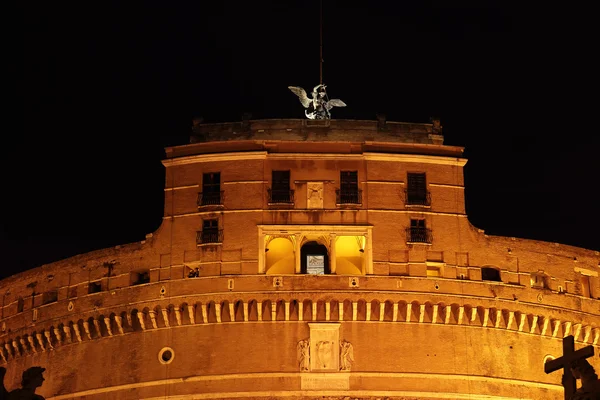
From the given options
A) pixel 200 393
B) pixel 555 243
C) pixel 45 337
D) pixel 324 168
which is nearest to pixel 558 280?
pixel 555 243

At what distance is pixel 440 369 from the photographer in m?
55.9

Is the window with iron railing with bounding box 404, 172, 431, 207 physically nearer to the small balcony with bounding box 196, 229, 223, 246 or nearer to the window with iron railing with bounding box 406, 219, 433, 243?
the window with iron railing with bounding box 406, 219, 433, 243

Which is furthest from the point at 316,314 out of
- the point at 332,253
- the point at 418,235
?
the point at 418,235

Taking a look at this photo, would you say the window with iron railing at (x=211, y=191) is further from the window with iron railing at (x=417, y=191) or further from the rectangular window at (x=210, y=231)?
the window with iron railing at (x=417, y=191)

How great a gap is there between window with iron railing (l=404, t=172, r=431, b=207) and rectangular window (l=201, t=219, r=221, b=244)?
775cm

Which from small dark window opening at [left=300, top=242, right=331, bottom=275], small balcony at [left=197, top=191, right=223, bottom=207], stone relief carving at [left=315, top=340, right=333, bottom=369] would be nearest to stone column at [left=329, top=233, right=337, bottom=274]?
small dark window opening at [left=300, top=242, right=331, bottom=275]

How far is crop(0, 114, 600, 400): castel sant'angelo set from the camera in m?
55.7

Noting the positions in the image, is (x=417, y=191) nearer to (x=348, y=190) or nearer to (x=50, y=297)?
(x=348, y=190)

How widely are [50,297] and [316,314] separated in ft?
40.7

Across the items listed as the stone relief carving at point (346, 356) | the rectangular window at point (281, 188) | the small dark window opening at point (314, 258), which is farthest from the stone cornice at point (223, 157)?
the stone relief carving at point (346, 356)

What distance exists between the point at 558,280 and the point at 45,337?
21646 mm

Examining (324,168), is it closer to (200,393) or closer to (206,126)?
(206,126)

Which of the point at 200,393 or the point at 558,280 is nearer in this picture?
the point at 200,393

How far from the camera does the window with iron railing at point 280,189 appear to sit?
57438 millimetres
